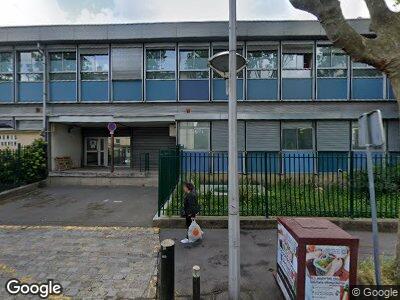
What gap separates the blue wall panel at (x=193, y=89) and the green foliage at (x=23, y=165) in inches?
286

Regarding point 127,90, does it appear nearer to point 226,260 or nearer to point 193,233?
point 193,233

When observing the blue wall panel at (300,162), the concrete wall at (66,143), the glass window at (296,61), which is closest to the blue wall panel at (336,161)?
the blue wall panel at (300,162)

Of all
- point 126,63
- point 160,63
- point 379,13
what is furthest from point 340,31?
point 126,63

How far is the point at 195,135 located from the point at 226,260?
921 centimetres

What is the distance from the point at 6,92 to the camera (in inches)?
591

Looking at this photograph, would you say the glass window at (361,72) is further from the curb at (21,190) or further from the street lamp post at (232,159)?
the curb at (21,190)

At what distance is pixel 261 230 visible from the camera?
7316mm

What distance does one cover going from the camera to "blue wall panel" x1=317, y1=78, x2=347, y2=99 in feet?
46.1

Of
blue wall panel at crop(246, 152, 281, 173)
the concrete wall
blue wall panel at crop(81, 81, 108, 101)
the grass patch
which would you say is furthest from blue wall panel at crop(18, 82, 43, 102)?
the grass patch

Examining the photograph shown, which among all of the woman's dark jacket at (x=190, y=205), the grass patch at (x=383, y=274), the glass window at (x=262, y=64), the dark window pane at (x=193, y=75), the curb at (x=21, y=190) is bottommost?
the grass patch at (x=383, y=274)

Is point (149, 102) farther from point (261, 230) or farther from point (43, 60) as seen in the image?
point (261, 230)

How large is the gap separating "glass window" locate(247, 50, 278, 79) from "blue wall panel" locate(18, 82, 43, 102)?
1064 cm

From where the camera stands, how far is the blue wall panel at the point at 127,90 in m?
14.6

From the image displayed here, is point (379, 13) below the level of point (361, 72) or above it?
below
